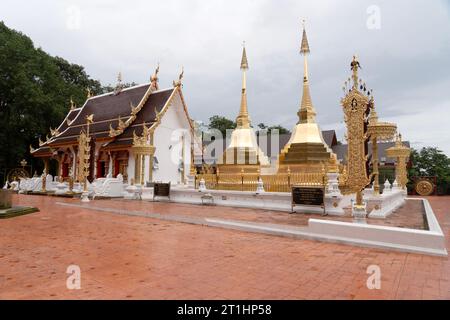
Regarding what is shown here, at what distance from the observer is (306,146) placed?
15.4m

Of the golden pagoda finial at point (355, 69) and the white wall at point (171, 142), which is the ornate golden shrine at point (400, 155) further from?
the white wall at point (171, 142)

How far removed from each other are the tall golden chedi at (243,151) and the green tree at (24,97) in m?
19.5

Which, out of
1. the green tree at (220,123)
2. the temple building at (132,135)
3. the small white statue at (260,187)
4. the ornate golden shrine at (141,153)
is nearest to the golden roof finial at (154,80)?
the temple building at (132,135)

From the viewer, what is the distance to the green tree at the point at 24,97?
90.8ft

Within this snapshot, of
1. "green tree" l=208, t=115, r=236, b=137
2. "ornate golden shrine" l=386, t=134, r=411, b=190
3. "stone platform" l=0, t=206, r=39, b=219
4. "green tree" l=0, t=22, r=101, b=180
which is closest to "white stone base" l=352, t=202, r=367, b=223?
"stone platform" l=0, t=206, r=39, b=219

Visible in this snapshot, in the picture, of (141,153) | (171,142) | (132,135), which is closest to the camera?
(141,153)

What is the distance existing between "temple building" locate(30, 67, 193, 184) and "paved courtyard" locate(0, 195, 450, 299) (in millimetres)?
14080

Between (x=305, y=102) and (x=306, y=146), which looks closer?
(x=306, y=146)

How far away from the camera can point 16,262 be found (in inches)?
214

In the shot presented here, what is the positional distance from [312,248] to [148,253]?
3.33 metres

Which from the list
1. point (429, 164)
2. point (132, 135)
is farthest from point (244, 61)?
point (429, 164)

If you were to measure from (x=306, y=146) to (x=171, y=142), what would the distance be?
1300 centimetres

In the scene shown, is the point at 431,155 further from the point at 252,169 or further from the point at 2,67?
the point at 2,67

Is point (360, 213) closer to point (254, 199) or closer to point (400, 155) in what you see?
point (254, 199)
